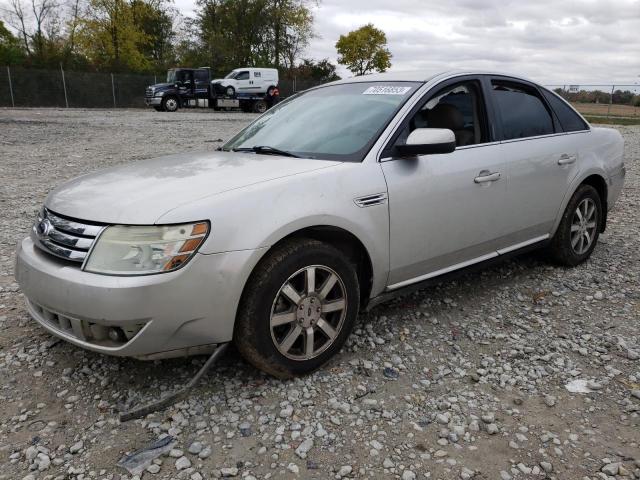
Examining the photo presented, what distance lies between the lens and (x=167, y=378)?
9.25 ft

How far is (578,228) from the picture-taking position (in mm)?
4457

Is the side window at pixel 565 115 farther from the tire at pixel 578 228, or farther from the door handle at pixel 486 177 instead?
the door handle at pixel 486 177

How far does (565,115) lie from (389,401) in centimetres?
300

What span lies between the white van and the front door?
92.0 feet

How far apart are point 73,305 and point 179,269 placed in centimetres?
50

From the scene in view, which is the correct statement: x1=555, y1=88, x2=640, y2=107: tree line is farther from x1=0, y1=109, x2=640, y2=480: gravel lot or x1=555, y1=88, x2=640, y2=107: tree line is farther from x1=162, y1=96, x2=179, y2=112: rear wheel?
x1=0, y1=109, x2=640, y2=480: gravel lot

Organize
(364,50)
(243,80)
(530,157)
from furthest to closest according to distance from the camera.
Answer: (364,50) → (243,80) → (530,157)

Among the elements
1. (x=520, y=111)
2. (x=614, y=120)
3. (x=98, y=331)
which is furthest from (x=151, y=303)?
(x=614, y=120)

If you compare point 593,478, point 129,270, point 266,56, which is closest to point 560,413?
point 593,478

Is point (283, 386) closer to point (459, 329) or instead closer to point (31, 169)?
point (459, 329)

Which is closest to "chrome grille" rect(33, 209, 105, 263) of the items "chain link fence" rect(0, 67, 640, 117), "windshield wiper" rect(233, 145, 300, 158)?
"windshield wiper" rect(233, 145, 300, 158)

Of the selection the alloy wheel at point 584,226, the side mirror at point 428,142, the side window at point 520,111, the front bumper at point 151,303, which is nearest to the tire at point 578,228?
the alloy wheel at point 584,226

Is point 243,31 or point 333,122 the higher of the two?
point 243,31

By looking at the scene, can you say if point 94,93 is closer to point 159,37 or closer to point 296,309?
point 159,37
